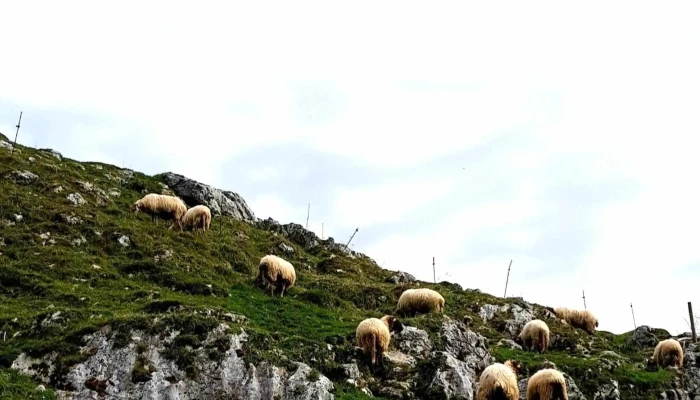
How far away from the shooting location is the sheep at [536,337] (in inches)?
1320

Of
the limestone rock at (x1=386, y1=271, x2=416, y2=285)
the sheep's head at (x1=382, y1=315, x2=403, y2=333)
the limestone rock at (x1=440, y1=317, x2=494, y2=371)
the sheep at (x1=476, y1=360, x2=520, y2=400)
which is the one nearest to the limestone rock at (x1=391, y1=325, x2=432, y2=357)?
the sheep's head at (x1=382, y1=315, x2=403, y2=333)

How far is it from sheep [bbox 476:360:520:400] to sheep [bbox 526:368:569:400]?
53.6 inches

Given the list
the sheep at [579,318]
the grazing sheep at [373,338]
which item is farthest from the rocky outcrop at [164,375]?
the sheep at [579,318]

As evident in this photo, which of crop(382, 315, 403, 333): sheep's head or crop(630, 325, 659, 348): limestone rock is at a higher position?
crop(630, 325, 659, 348): limestone rock

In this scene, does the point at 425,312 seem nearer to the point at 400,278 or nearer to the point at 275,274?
the point at 275,274

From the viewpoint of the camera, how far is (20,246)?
32.0 metres

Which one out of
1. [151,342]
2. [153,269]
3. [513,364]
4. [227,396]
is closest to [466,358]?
[513,364]

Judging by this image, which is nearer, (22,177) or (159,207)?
(22,177)

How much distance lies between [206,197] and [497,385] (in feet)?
96.6

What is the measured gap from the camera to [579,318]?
134ft

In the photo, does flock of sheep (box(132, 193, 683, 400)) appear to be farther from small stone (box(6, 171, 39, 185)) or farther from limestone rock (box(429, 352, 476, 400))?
small stone (box(6, 171, 39, 185))

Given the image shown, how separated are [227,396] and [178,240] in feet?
53.1

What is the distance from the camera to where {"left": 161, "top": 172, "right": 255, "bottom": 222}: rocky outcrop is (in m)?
48.6

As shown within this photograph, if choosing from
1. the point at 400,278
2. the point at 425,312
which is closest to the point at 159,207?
the point at 400,278
